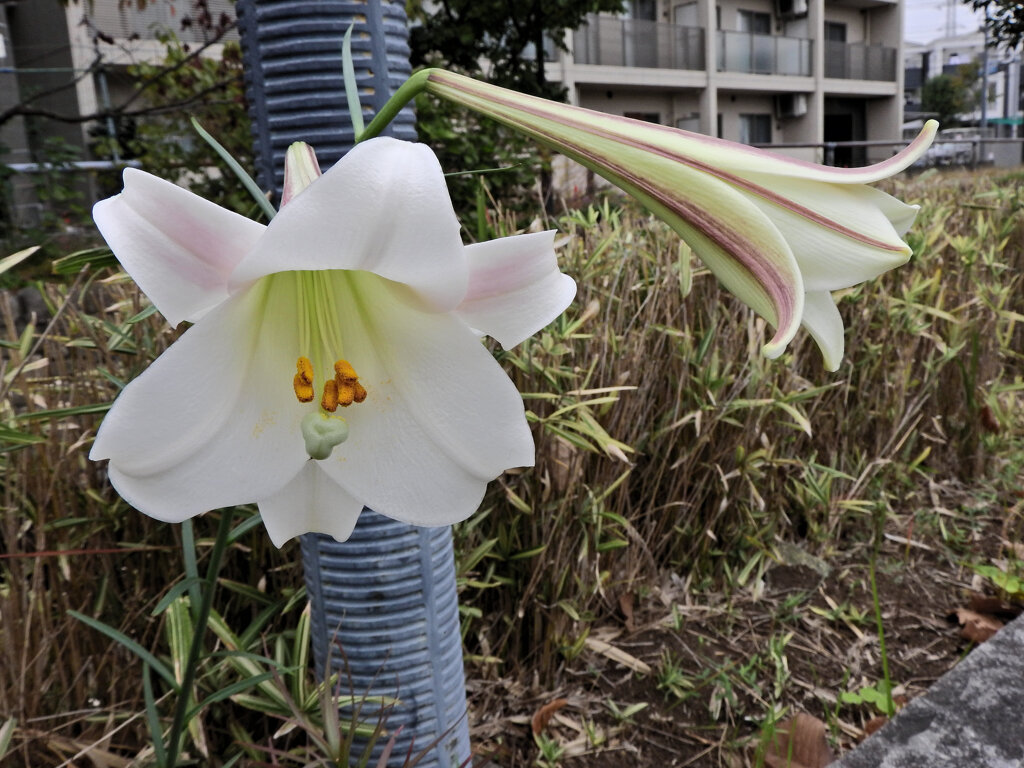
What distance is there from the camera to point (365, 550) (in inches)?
49.3

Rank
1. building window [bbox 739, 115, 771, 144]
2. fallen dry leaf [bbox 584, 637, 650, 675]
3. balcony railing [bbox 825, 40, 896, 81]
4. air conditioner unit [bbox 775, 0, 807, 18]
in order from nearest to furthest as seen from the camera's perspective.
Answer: fallen dry leaf [bbox 584, 637, 650, 675]
building window [bbox 739, 115, 771, 144]
air conditioner unit [bbox 775, 0, 807, 18]
balcony railing [bbox 825, 40, 896, 81]

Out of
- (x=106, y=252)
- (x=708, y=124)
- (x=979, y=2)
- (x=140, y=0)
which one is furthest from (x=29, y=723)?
(x=708, y=124)

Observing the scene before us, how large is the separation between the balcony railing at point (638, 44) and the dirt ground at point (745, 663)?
14.4 m

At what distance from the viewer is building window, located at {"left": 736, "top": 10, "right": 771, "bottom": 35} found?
19.8 m

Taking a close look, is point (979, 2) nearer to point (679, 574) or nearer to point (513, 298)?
point (679, 574)

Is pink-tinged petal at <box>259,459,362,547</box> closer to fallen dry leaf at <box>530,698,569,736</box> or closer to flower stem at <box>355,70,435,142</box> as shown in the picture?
flower stem at <box>355,70,435,142</box>

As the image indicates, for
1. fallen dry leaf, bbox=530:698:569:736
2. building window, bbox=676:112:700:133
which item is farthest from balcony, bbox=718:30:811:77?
fallen dry leaf, bbox=530:698:569:736

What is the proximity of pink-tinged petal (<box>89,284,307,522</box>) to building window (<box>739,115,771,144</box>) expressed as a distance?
2030cm

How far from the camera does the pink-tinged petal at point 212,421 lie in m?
0.51

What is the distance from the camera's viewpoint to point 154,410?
1.67 feet

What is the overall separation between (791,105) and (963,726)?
2073 cm

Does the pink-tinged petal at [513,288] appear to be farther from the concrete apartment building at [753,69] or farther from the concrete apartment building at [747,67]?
the concrete apartment building at [753,69]

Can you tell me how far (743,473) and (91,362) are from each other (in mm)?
1522

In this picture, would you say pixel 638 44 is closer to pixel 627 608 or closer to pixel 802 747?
pixel 627 608
